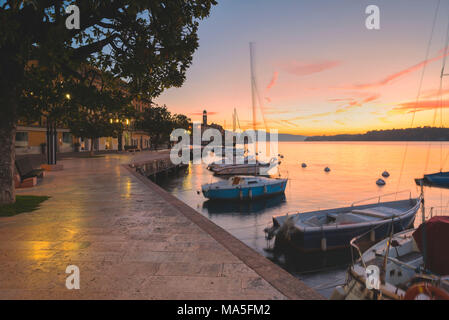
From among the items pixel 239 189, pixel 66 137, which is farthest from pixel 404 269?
pixel 66 137

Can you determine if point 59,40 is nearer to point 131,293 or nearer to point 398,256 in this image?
point 131,293

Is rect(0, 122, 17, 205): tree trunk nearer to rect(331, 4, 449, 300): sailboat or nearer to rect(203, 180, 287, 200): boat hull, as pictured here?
rect(331, 4, 449, 300): sailboat

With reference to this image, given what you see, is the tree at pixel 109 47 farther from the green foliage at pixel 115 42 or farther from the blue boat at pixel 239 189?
the blue boat at pixel 239 189

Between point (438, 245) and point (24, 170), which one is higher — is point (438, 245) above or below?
below

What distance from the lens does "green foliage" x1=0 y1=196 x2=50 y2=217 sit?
384 inches

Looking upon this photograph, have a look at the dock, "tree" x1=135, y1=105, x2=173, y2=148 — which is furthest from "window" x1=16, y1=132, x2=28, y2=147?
the dock

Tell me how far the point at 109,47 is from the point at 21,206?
700 centimetres

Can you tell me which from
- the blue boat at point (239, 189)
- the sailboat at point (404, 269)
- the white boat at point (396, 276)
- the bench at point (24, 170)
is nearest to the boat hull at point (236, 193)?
the blue boat at point (239, 189)

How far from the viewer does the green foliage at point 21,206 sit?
9766 millimetres

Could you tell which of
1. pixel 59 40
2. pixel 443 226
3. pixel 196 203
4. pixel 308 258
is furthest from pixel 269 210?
pixel 59 40

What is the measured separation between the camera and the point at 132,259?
19.4 feet

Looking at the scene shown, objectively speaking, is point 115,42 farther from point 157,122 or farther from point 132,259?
point 157,122

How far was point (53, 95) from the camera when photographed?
1120 centimetres

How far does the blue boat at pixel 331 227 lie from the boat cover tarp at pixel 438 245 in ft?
20.1
